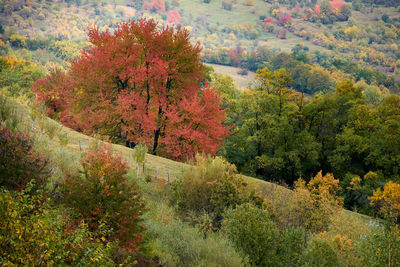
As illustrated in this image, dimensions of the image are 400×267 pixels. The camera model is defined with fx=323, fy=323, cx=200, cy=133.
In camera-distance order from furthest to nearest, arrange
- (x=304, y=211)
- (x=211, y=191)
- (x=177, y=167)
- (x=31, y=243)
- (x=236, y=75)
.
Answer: (x=236, y=75) → (x=177, y=167) → (x=304, y=211) → (x=211, y=191) → (x=31, y=243)

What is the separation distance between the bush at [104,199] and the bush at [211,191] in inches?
304

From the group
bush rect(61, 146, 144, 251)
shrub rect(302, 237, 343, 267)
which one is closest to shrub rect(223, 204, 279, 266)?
shrub rect(302, 237, 343, 267)

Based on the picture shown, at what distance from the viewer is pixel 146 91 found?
1110 inches

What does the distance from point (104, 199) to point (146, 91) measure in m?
19.1

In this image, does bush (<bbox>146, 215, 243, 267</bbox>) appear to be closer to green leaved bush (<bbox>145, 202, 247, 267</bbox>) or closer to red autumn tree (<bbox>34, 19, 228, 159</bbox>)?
green leaved bush (<bbox>145, 202, 247, 267</bbox>)

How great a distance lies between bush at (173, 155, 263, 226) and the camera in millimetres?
17766

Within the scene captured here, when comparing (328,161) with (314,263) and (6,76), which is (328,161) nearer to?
(314,263)

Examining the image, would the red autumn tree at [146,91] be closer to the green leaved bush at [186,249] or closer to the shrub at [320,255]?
the green leaved bush at [186,249]

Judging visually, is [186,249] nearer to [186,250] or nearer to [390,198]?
[186,250]

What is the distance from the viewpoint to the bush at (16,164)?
9586 millimetres

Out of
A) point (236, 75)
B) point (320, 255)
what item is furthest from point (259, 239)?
point (236, 75)

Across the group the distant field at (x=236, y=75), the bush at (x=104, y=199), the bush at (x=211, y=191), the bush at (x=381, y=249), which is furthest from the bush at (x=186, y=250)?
the distant field at (x=236, y=75)

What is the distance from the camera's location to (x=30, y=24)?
549 ft

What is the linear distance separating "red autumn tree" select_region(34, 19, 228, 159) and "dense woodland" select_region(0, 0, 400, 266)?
12 centimetres
